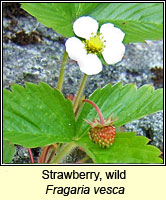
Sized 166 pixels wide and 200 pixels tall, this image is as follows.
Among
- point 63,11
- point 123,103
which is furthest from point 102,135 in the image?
point 63,11

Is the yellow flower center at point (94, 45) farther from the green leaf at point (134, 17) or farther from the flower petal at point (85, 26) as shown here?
the green leaf at point (134, 17)

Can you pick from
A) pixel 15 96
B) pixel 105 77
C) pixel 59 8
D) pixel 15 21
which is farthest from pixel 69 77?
pixel 15 96

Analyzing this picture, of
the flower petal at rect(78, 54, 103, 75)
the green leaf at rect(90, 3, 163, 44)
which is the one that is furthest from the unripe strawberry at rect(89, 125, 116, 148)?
the green leaf at rect(90, 3, 163, 44)

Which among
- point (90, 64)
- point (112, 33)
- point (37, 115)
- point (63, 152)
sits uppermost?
point (112, 33)

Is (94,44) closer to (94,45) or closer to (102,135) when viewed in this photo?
(94,45)

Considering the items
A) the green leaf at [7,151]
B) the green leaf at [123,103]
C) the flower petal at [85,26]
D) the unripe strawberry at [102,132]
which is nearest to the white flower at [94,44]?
the flower petal at [85,26]

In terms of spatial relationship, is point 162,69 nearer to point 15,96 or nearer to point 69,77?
point 69,77
